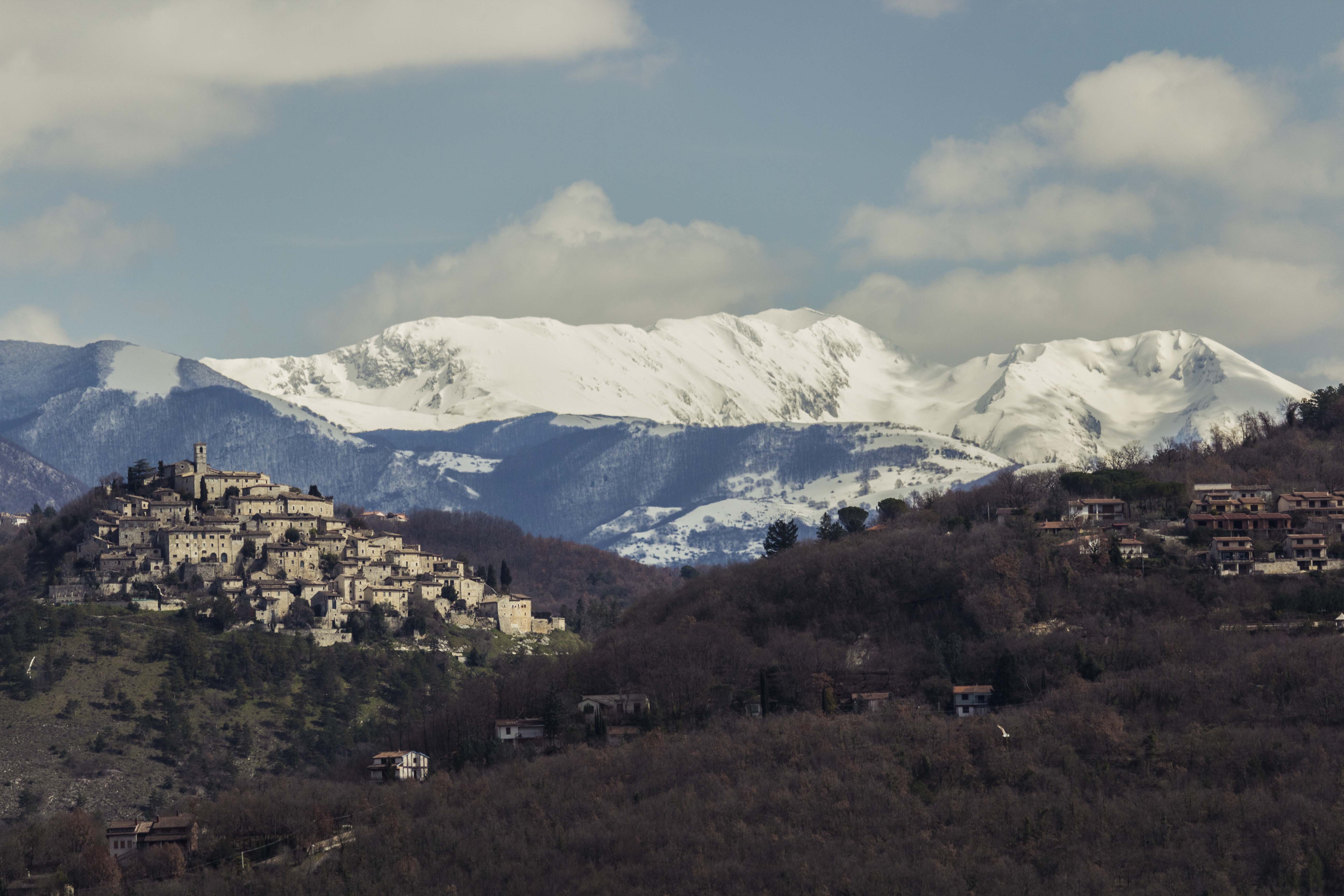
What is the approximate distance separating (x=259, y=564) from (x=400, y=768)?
40.0 m

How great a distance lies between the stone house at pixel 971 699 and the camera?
75438 mm

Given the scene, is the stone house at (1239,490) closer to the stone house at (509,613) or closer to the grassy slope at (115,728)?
the grassy slope at (115,728)

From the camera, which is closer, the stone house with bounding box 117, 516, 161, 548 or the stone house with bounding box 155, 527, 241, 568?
the stone house with bounding box 155, 527, 241, 568

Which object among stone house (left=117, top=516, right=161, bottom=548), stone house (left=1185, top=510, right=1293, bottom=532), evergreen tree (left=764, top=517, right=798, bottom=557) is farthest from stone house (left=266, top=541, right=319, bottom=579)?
stone house (left=1185, top=510, right=1293, bottom=532)

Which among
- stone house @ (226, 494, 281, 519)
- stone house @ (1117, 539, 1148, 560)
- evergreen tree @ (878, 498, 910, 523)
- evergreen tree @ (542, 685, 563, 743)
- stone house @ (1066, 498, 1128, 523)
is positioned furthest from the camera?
stone house @ (226, 494, 281, 519)

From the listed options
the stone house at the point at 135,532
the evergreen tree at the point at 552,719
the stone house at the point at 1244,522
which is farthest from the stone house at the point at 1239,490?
the stone house at the point at 135,532

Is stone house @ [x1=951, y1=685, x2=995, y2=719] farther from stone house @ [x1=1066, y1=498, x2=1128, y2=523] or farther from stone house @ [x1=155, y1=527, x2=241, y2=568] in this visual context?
stone house @ [x1=155, y1=527, x2=241, y2=568]

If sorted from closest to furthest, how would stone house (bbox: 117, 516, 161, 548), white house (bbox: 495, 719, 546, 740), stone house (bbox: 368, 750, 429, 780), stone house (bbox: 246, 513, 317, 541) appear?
stone house (bbox: 368, 750, 429, 780), white house (bbox: 495, 719, 546, 740), stone house (bbox: 117, 516, 161, 548), stone house (bbox: 246, 513, 317, 541)

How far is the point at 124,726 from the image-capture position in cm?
9844

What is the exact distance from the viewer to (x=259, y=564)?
116 m

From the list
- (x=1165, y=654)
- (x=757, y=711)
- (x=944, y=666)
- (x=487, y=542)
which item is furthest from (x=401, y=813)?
(x=487, y=542)

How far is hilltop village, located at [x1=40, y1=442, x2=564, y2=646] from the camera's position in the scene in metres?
→ 113

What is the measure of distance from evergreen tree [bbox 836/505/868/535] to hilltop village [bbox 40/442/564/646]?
23409 millimetres

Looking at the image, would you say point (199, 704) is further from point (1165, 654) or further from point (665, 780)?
point (1165, 654)
